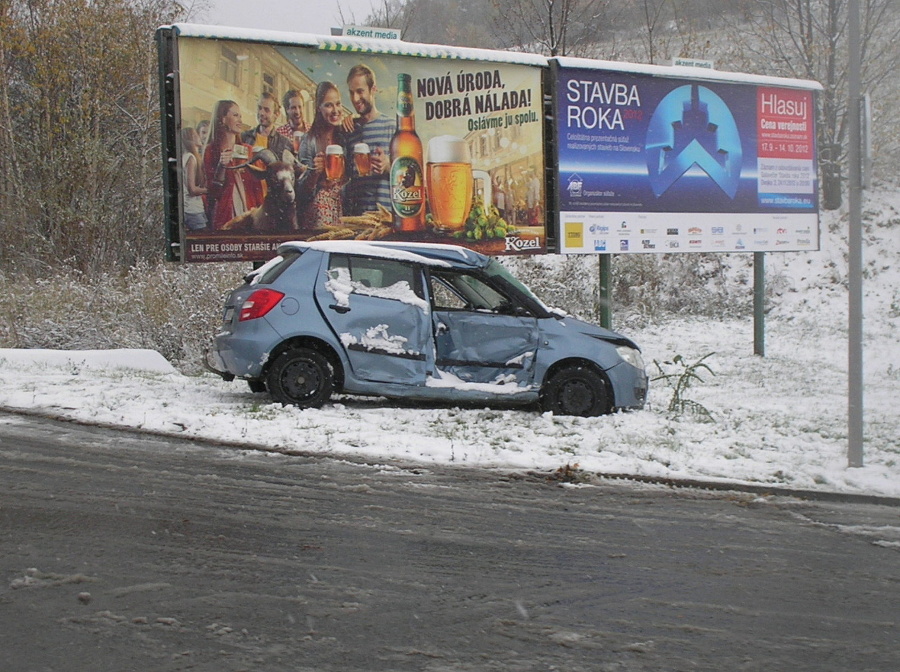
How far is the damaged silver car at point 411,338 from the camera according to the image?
9.39 m

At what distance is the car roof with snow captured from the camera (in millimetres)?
9766

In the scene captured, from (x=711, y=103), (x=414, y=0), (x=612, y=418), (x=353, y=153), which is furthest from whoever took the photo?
(x=414, y=0)

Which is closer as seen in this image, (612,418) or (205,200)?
(612,418)

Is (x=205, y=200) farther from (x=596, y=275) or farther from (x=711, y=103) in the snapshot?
(x=596, y=275)

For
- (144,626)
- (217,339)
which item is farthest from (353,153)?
(144,626)

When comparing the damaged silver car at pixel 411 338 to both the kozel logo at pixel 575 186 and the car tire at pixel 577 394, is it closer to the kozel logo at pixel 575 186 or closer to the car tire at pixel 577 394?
the car tire at pixel 577 394

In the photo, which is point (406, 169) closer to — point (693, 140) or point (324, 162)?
point (324, 162)

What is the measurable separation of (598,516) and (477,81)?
9862 mm

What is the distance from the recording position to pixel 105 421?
8500 millimetres

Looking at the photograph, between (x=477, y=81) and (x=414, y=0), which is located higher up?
(x=414, y=0)

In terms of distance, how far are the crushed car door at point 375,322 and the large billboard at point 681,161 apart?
5.74 m

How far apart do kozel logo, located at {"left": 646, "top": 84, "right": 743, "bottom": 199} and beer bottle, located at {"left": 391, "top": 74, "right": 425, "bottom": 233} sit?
152 inches

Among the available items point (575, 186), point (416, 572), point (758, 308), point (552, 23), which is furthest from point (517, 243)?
point (552, 23)

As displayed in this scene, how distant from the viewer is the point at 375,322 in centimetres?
950
